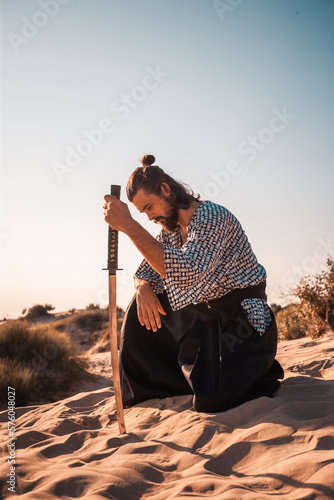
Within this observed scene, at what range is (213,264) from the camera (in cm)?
289

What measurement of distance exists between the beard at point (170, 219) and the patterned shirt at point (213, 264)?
30cm

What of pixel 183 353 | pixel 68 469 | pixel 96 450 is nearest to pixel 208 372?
pixel 183 353

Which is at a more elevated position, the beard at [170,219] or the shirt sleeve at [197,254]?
the beard at [170,219]

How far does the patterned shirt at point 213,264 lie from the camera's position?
2791 millimetres

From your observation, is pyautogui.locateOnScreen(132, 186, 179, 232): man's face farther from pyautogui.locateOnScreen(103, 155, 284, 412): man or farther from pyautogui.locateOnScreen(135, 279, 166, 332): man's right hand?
pyautogui.locateOnScreen(135, 279, 166, 332): man's right hand

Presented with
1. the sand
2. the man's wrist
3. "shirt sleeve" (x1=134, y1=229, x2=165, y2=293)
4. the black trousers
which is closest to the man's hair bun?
"shirt sleeve" (x1=134, y1=229, x2=165, y2=293)

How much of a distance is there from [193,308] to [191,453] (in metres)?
1.16

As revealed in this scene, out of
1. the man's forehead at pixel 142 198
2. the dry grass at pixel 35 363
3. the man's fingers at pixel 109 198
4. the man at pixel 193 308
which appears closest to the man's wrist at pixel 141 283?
the man at pixel 193 308

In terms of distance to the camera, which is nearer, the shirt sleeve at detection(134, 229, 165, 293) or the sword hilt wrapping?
the sword hilt wrapping

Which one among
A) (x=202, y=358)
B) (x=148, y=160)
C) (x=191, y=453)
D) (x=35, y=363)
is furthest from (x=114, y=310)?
(x=35, y=363)

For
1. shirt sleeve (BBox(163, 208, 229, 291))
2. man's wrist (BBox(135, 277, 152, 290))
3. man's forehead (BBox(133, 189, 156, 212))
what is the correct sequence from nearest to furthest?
shirt sleeve (BBox(163, 208, 229, 291)), man's forehead (BBox(133, 189, 156, 212)), man's wrist (BBox(135, 277, 152, 290))

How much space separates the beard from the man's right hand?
Answer: 1.73 feet

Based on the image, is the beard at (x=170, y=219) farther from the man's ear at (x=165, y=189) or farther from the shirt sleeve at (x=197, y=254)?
the shirt sleeve at (x=197, y=254)

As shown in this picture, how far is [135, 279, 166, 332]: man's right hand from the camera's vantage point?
11.0 ft
